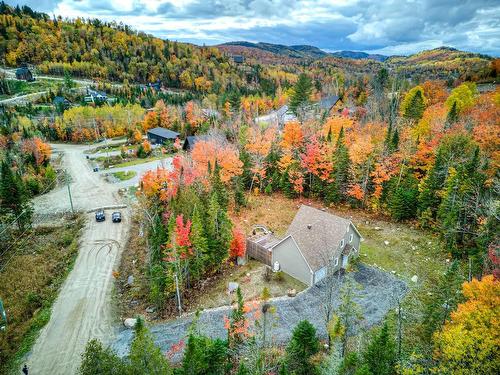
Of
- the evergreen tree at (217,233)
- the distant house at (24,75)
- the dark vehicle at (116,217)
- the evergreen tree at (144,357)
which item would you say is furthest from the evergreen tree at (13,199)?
the distant house at (24,75)

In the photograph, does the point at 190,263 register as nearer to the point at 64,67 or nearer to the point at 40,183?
the point at 40,183

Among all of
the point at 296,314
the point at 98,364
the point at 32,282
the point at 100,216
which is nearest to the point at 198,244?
the point at 296,314

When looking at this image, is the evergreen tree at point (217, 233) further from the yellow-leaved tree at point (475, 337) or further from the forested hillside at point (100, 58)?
the forested hillside at point (100, 58)

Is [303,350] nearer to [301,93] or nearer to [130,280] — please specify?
[130,280]

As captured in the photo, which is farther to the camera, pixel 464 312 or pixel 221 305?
pixel 221 305

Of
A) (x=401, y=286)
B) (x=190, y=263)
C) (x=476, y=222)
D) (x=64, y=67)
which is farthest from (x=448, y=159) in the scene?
(x=64, y=67)
